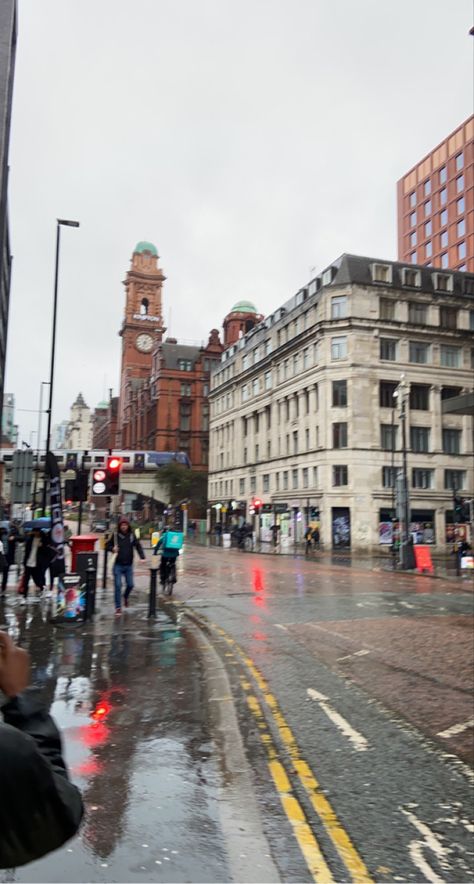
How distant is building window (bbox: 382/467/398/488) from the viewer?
147 ft

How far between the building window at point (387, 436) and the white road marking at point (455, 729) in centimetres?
4061

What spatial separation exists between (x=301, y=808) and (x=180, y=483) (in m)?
A: 73.4

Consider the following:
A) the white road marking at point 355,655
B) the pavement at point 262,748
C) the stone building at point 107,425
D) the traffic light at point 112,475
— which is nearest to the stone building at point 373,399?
the traffic light at point 112,475

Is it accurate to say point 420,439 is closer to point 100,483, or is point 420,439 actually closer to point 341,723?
point 100,483

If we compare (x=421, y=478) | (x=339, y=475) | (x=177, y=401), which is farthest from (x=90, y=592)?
(x=177, y=401)

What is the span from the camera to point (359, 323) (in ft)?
152

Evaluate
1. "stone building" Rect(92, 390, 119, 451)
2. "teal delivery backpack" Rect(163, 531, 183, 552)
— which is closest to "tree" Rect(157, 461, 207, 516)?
"stone building" Rect(92, 390, 119, 451)

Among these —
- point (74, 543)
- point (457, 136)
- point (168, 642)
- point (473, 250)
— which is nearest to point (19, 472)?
point (74, 543)

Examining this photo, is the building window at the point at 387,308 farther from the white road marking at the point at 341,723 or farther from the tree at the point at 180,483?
the white road marking at the point at 341,723

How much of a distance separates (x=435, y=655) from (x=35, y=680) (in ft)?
19.1

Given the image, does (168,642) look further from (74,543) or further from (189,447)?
(189,447)

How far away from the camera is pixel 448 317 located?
4947cm

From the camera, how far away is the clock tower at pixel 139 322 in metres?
124

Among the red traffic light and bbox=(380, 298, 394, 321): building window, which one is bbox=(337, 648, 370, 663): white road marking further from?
bbox=(380, 298, 394, 321): building window
